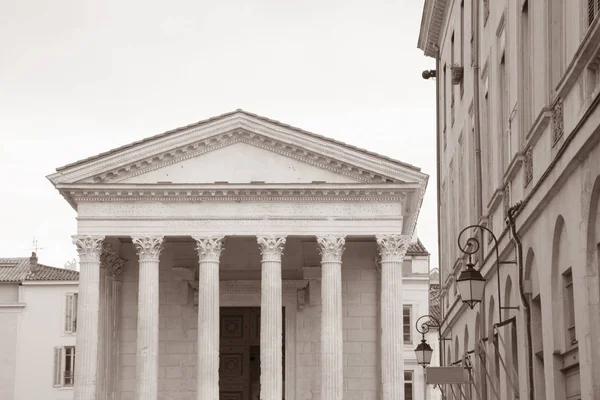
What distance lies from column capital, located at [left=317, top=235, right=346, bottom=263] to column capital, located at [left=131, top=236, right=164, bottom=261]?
544cm

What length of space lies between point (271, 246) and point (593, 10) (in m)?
28.2

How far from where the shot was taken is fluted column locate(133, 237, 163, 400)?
3847cm

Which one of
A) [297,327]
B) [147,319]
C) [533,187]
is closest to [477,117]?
[533,187]

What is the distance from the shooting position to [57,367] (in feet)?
196

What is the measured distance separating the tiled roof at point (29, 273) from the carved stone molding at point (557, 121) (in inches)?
1954

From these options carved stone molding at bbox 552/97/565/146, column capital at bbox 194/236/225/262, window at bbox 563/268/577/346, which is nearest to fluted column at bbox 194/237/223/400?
column capital at bbox 194/236/225/262

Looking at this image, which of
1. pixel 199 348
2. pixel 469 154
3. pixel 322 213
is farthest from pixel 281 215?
pixel 469 154

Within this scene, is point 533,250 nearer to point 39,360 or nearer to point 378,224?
point 378,224

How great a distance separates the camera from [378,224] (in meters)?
39.7

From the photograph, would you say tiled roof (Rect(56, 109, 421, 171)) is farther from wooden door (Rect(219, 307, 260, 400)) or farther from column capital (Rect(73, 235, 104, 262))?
wooden door (Rect(219, 307, 260, 400))

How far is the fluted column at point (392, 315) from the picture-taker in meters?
38.6

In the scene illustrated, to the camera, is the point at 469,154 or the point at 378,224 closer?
the point at 469,154

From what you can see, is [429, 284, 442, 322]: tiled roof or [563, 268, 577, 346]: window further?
[429, 284, 442, 322]: tiled roof

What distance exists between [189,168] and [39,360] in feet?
77.7
